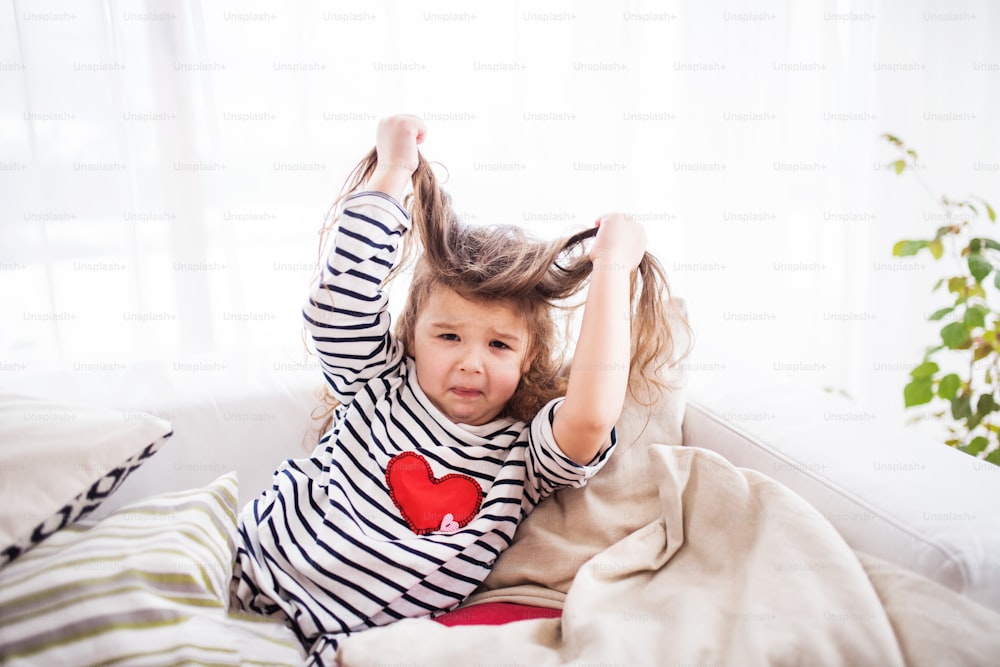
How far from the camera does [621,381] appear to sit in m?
1.00

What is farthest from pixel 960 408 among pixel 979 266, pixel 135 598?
pixel 135 598

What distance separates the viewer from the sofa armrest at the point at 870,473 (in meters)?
0.84

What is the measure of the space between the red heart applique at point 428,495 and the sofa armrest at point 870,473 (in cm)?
39

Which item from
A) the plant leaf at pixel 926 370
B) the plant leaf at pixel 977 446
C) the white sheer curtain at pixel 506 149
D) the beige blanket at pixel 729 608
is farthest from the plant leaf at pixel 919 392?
the beige blanket at pixel 729 608

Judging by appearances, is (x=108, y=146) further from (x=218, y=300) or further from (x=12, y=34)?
(x=218, y=300)

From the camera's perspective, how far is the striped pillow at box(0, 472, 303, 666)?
2.44 feet

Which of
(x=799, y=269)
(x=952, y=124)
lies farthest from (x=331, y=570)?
(x=952, y=124)

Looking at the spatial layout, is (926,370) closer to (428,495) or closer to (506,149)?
(506,149)

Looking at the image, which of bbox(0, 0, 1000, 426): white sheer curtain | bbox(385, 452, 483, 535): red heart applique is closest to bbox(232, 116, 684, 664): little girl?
bbox(385, 452, 483, 535): red heart applique

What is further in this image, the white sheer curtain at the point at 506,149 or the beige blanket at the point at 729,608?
the white sheer curtain at the point at 506,149

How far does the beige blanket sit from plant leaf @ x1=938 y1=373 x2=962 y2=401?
936mm

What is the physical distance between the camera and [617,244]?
41.0 inches

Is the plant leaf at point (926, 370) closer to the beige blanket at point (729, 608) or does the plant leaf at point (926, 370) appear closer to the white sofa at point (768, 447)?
the white sofa at point (768, 447)

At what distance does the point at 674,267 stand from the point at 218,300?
4.24 feet
